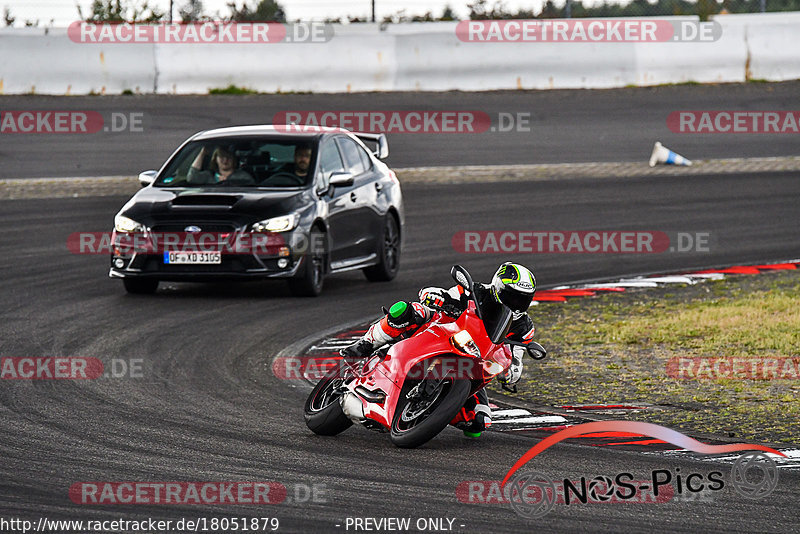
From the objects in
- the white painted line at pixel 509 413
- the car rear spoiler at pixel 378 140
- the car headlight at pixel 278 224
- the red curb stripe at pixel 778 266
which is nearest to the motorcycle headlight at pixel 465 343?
the white painted line at pixel 509 413

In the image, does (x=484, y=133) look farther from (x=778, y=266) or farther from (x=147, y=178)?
(x=147, y=178)

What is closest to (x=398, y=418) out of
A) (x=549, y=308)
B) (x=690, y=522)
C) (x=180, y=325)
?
(x=690, y=522)

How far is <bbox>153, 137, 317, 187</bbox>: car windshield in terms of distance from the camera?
1352 centimetres

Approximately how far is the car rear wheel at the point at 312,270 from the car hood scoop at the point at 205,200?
82cm

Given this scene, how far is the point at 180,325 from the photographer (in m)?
11.8

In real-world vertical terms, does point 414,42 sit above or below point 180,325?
above

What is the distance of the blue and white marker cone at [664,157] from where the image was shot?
22.7 metres

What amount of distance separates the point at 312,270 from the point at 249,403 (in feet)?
14.5

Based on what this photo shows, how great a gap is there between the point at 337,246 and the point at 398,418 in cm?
623

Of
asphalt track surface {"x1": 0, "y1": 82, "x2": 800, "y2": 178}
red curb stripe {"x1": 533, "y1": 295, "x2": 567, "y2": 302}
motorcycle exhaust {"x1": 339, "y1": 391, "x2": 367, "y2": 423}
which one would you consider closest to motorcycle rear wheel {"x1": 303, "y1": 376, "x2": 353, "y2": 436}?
motorcycle exhaust {"x1": 339, "y1": 391, "x2": 367, "y2": 423}

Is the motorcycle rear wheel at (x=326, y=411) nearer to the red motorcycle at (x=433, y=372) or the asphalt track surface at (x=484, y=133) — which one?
the red motorcycle at (x=433, y=372)

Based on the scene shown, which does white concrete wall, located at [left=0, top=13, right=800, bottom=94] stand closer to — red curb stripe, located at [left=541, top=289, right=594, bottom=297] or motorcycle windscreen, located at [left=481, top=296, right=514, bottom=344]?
red curb stripe, located at [left=541, top=289, right=594, bottom=297]

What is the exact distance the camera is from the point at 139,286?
1341 cm

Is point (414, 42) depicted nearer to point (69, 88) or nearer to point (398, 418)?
point (69, 88)
